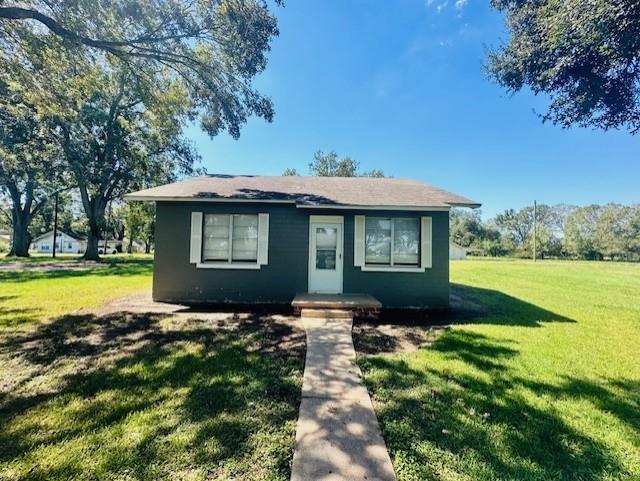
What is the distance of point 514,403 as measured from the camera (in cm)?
336

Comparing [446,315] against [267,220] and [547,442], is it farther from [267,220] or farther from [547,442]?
[267,220]

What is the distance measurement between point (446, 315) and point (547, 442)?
16.0 ft

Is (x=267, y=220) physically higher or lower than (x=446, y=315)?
higher

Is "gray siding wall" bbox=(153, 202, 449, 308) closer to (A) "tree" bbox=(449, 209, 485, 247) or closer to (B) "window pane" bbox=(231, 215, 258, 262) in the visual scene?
(B) "window pane" bbox=(231, 215, 258, 262)

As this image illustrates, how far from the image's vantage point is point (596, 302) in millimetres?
9211

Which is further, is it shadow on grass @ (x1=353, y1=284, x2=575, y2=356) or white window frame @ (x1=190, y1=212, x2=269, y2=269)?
white window frame @ (x1=190, y1=212, x2=269, y2=269)

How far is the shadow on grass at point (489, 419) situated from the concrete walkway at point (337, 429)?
0.16 m

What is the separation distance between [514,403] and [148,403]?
4139mm

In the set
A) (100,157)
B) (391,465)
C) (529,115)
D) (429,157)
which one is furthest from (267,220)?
(429,157)

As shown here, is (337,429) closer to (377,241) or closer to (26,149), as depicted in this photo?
(377,241)

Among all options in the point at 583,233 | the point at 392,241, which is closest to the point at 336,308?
the point at 392,241

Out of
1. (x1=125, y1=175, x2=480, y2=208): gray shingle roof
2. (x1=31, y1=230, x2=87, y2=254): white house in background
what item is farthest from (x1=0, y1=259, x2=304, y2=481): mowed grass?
(x1=31, y1=230, x2=87, y2=254): white house in background

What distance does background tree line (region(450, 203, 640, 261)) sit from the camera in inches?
1906

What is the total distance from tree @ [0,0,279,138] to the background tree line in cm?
5348
